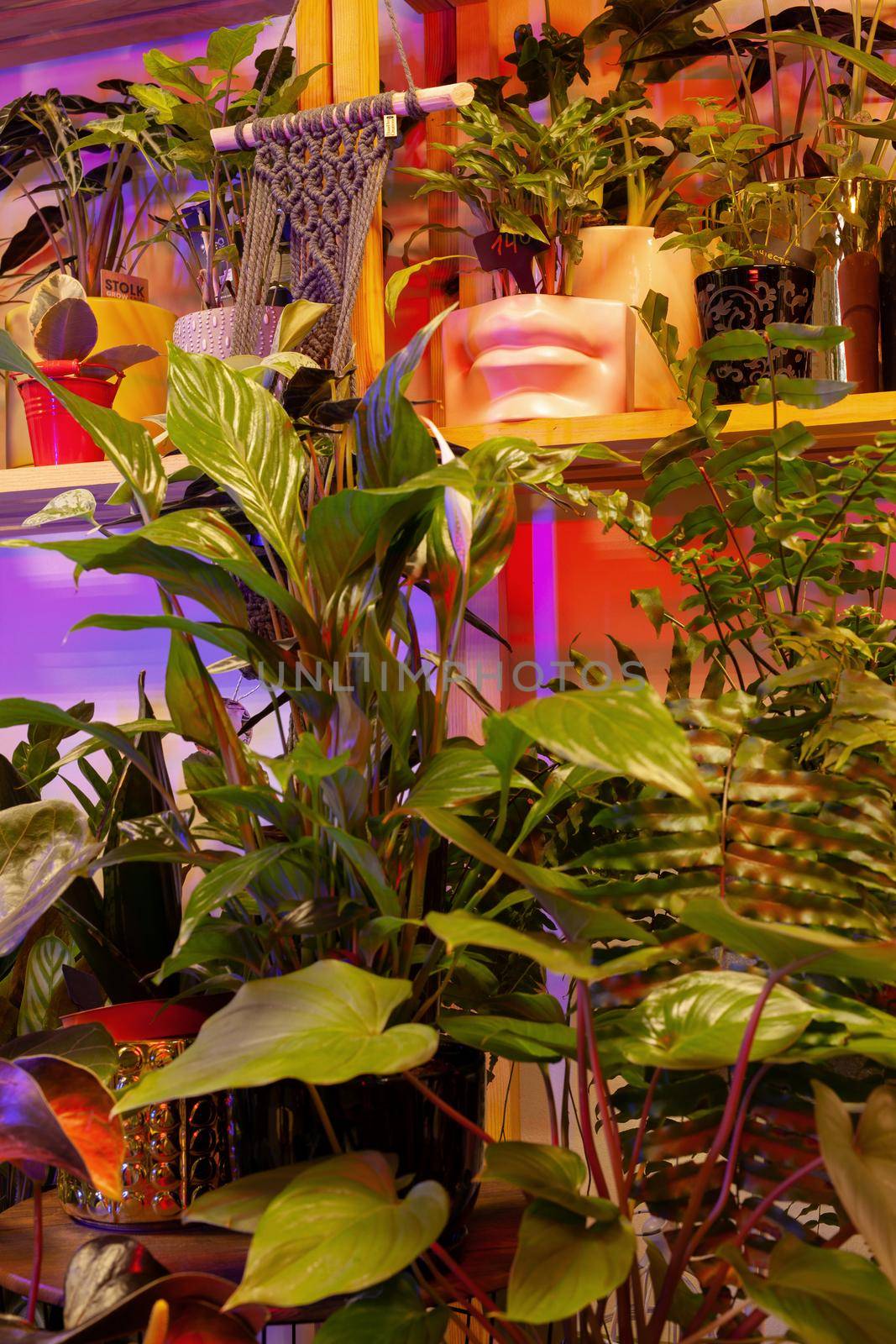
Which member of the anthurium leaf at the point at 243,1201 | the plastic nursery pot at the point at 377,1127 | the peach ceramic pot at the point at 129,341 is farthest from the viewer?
the peach ceramic pot at the point at 129,341

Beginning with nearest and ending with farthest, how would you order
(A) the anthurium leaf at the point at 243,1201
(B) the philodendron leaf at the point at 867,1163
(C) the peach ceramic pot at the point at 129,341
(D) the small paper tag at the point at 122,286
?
(B) the philodendron leaf at the point at 867,1163, (A) the anthurium leaf at the point at 243,1201, (C) the peach ceramic pot at the point at 129,341, (D) the small paper tag at the point at 122,286

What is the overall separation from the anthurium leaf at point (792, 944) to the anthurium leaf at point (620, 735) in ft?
0.20

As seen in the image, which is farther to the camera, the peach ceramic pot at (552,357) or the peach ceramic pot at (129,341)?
the peach ceramic pot at (129,341)

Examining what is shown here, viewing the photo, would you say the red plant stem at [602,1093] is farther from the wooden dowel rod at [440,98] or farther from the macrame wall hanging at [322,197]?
the wooden dowel rod at [440,98]

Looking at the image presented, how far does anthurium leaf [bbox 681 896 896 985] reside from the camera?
442mm

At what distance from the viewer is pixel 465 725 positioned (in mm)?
1212

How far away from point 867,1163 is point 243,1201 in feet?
0.95

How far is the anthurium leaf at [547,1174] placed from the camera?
1.68 ft

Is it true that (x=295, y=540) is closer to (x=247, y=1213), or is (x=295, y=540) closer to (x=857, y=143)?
(x=247, y=1213)

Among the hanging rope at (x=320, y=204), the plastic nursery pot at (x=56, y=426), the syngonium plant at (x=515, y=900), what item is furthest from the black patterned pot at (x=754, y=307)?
the plastic nursery pot at (x=56, y=426)

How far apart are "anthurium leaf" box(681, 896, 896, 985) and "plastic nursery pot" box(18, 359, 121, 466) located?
40.6 inches

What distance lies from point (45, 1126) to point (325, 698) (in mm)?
267

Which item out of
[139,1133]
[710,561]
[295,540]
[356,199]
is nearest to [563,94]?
[356,199]

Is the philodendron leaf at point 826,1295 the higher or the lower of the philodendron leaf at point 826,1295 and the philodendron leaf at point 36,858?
the lower
